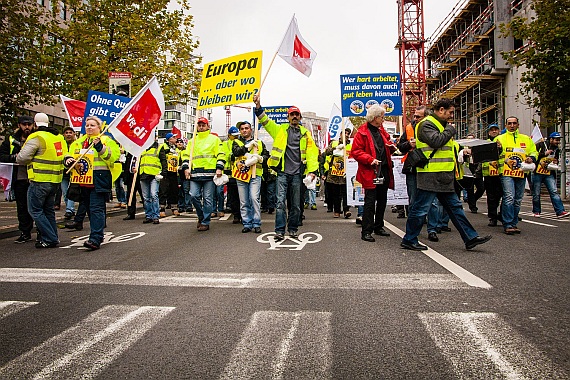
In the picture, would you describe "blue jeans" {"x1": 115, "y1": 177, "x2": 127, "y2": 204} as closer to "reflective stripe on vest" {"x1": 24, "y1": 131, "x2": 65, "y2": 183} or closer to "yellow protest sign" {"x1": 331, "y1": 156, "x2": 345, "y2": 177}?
"yellow protest sign" {"x1": 331, "y1": 156, "x2": 345, "y2": 177}

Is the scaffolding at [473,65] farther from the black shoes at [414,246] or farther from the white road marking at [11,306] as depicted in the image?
the white road marking at [11,306]

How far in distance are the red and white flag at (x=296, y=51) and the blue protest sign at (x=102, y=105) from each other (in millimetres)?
4300

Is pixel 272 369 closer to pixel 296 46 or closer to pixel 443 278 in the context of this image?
pixel 443 278

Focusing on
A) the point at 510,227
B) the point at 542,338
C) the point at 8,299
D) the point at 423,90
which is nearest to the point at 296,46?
the point at 510,227

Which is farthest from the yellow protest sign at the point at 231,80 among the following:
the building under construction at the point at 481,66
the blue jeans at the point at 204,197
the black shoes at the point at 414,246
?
the building under construction at the point at 481,66

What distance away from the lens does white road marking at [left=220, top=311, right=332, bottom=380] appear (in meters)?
2.67

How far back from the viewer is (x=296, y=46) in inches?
402

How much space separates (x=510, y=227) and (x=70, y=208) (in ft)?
27.4

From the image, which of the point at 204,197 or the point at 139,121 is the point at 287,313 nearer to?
the point at 139,121

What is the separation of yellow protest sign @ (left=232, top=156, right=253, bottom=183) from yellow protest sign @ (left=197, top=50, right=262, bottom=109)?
3.89 ft

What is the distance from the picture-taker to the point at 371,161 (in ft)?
23.5

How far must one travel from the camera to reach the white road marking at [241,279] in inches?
181

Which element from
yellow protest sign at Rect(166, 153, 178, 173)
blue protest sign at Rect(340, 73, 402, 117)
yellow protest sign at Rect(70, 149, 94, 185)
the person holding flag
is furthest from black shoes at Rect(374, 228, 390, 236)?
yellow protest sign at Rect(166, 153, 178, 173)

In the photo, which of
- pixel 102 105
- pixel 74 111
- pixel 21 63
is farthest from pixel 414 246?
pixel 21 63
